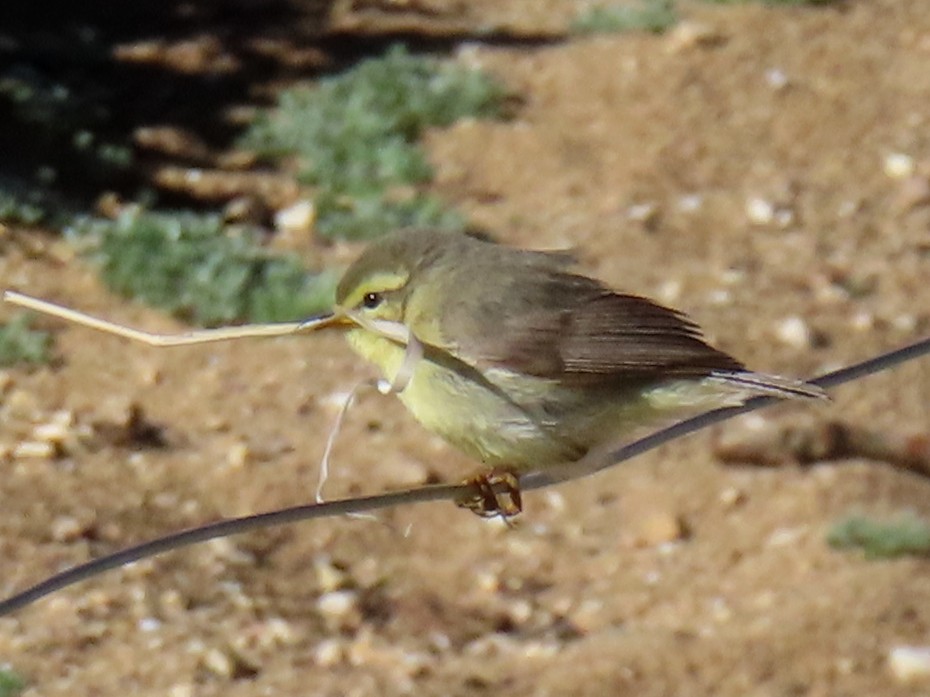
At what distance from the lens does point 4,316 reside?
870cm

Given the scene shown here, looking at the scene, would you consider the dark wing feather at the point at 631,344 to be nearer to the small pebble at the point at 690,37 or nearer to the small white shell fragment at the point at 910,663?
the small white shell fragment at the point at 910,663

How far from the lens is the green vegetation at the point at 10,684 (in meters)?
6.13

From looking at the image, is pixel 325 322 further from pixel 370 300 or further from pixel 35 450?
pixel 35 450

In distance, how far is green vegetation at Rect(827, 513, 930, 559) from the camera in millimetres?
6879

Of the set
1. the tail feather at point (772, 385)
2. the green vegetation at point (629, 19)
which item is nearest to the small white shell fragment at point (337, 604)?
the tail feather at point (772, 385)

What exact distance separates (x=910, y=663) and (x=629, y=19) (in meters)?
6.84

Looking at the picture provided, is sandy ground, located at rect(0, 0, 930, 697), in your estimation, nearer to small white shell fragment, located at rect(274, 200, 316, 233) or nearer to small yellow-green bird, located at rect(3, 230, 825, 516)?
small white shell fragment, located at rect(274, 200, 316, 233)

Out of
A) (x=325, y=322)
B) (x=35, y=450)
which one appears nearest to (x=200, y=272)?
(x=35, y=450)

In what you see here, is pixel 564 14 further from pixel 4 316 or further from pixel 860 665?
pixel 860 665

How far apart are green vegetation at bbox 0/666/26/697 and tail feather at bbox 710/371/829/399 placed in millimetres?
2818

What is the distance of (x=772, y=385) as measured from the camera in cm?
469

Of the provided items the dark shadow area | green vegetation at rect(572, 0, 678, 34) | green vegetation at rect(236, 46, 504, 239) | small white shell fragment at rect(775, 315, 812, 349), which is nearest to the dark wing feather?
small white shell fragment at rect(775, 315, 812, 349)

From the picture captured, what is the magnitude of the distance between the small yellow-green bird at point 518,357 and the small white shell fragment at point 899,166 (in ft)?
18.9

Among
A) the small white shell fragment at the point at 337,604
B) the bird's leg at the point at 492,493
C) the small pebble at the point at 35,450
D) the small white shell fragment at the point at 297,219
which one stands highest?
the small white shell fragment at the point at 297,219
